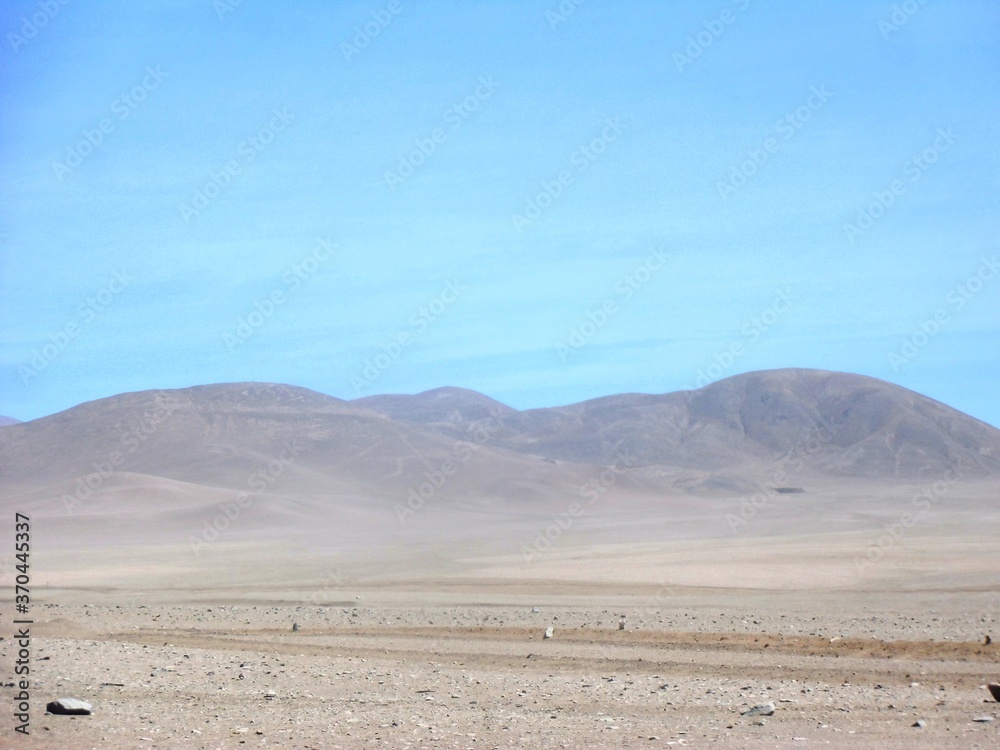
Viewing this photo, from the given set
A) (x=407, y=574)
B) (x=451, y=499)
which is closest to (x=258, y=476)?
(x=451, y=499)

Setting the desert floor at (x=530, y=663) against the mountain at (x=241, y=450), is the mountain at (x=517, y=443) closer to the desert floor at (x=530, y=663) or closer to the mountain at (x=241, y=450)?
the mountain at (x=241, y=450)

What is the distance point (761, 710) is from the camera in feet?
33.5

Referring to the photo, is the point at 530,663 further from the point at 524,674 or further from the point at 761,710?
the point at 761,710

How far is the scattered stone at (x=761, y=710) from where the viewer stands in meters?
10.1

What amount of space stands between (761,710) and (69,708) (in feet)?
21.1

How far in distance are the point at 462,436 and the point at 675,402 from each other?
37.0m

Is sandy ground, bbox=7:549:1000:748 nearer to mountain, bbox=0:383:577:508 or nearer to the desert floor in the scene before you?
the desert floor

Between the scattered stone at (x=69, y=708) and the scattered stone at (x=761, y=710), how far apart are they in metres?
6.13

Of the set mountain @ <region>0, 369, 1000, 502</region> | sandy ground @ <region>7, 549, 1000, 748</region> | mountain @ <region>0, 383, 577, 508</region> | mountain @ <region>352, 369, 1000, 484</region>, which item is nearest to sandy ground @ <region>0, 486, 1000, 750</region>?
sandy ground @ <region>7, 549, 1000, 748</region>

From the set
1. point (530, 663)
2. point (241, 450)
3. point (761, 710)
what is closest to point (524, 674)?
point (530, 663)

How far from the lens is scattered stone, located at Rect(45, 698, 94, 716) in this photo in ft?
32.4

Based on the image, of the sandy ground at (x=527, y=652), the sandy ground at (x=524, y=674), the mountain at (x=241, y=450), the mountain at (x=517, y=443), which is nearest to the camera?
the sandy ground at (x=524, y=674)

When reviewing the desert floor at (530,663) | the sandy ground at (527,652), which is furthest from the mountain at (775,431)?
the desert floor at (530,663)

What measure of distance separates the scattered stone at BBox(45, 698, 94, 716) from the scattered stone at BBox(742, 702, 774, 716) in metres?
6.13
